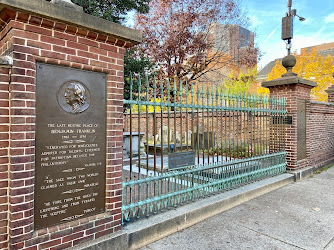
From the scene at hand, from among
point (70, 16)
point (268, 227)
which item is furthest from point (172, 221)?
point (70, 16)

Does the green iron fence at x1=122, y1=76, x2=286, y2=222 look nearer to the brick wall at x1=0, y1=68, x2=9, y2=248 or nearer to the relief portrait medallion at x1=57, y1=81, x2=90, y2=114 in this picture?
the relief portrait medallion at x1=57, y1=81, x2=90, y2=114

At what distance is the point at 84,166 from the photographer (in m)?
2.55

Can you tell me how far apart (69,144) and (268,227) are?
3.13 metres

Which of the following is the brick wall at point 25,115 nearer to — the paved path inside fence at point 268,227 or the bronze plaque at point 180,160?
the paved path inside fence at point 268,227

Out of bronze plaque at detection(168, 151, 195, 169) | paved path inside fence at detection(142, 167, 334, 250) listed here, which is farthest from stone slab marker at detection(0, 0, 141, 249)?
paved path inside fence at detection(142, 167, 334, 250)

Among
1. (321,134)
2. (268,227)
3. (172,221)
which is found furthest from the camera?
(321,134)

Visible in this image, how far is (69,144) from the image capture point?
2434mm

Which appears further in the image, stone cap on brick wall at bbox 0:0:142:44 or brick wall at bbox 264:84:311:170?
brick wall at bbox 264:84:311:170

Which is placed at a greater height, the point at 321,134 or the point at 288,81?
the point at 288,81

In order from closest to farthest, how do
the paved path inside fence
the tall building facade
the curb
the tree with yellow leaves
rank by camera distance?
the curb → the paved path inside fence → the tall building facade → the tree with yellow leaves

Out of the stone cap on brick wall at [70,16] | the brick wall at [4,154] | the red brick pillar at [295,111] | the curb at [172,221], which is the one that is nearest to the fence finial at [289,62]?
the red brick pillar at [295,111]

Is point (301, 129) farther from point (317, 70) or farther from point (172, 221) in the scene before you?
point (317, 70)

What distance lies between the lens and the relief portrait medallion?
7.80ft

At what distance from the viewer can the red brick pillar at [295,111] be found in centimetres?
632
